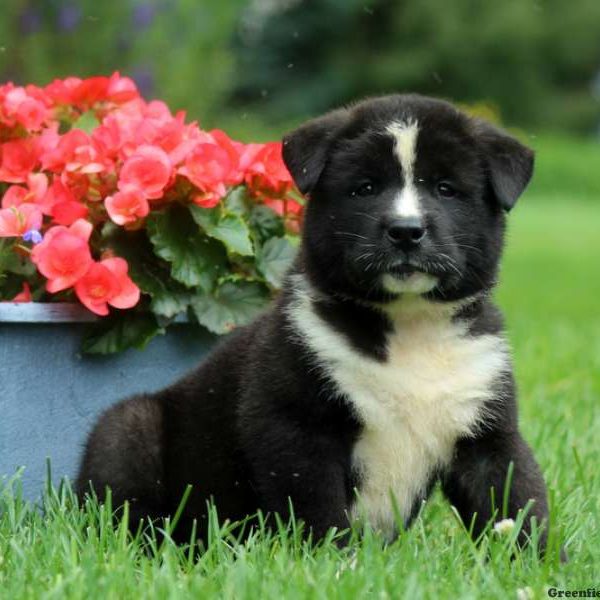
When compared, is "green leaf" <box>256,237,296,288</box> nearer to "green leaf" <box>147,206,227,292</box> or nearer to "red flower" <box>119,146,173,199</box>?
"green leaf" <box>147,206,227,292</box>

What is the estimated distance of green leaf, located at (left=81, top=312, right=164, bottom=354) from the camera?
3848 millimetres

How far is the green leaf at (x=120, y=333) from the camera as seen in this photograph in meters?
3.85

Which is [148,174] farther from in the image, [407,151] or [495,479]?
[495,479]

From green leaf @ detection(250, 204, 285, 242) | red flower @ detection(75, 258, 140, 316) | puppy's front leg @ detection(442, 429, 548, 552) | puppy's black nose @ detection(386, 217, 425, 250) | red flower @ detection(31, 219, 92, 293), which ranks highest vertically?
puppy's black nose @ detection(386, 217, 425, 250)

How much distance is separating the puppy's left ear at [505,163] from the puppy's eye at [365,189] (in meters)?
0.31

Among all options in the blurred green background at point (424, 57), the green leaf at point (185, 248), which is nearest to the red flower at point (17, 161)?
the green leaf at point (185, 248)

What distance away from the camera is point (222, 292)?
411 centimetres

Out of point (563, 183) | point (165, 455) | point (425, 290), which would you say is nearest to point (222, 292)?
point (165, 455)

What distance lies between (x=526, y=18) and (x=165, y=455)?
3848cm

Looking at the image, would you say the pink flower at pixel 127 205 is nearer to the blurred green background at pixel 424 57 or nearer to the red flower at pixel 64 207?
the red flower at pixel 64 207

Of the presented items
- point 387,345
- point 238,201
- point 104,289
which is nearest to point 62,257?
point 104,289

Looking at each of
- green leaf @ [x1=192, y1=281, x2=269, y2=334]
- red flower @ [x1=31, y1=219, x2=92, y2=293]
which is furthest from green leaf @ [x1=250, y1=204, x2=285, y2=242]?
red flower @ [x1=31, y1=219, x2=92, y2=293]

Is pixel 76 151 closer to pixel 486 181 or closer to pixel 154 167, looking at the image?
pixel 154 167

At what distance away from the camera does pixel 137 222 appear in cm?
389
